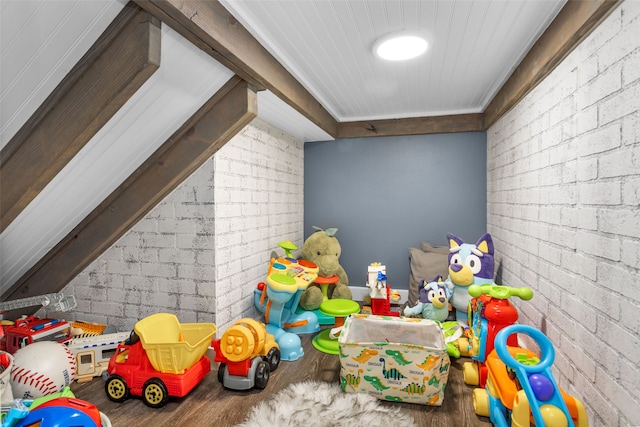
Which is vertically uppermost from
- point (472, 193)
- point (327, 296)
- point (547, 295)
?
point (472, 193)

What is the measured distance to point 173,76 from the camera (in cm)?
193

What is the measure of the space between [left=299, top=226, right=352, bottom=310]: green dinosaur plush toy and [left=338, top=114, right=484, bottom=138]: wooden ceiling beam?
1.17 m

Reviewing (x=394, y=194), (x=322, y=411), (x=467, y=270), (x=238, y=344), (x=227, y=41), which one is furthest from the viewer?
(x=394, y=194)

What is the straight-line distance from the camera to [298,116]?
3.05 meters

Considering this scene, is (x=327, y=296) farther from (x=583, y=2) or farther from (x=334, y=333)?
(x=583, y=2)

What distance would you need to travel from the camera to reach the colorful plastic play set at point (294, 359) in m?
1.46

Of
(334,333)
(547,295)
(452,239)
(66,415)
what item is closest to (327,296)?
(334,333)

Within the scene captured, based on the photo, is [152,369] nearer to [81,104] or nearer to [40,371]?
[40,371]

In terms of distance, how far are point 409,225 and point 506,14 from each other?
2472mm

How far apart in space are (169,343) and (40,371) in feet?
2.12

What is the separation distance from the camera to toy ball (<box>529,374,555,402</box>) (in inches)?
56.7

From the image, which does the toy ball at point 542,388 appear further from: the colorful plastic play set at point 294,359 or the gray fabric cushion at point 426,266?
the gray fabric cushion at point 426,266

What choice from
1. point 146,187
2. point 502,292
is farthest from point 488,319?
point 146,187

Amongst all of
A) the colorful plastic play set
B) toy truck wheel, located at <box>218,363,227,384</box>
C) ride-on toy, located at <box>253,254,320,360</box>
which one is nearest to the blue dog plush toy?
the colorful plastic play set
